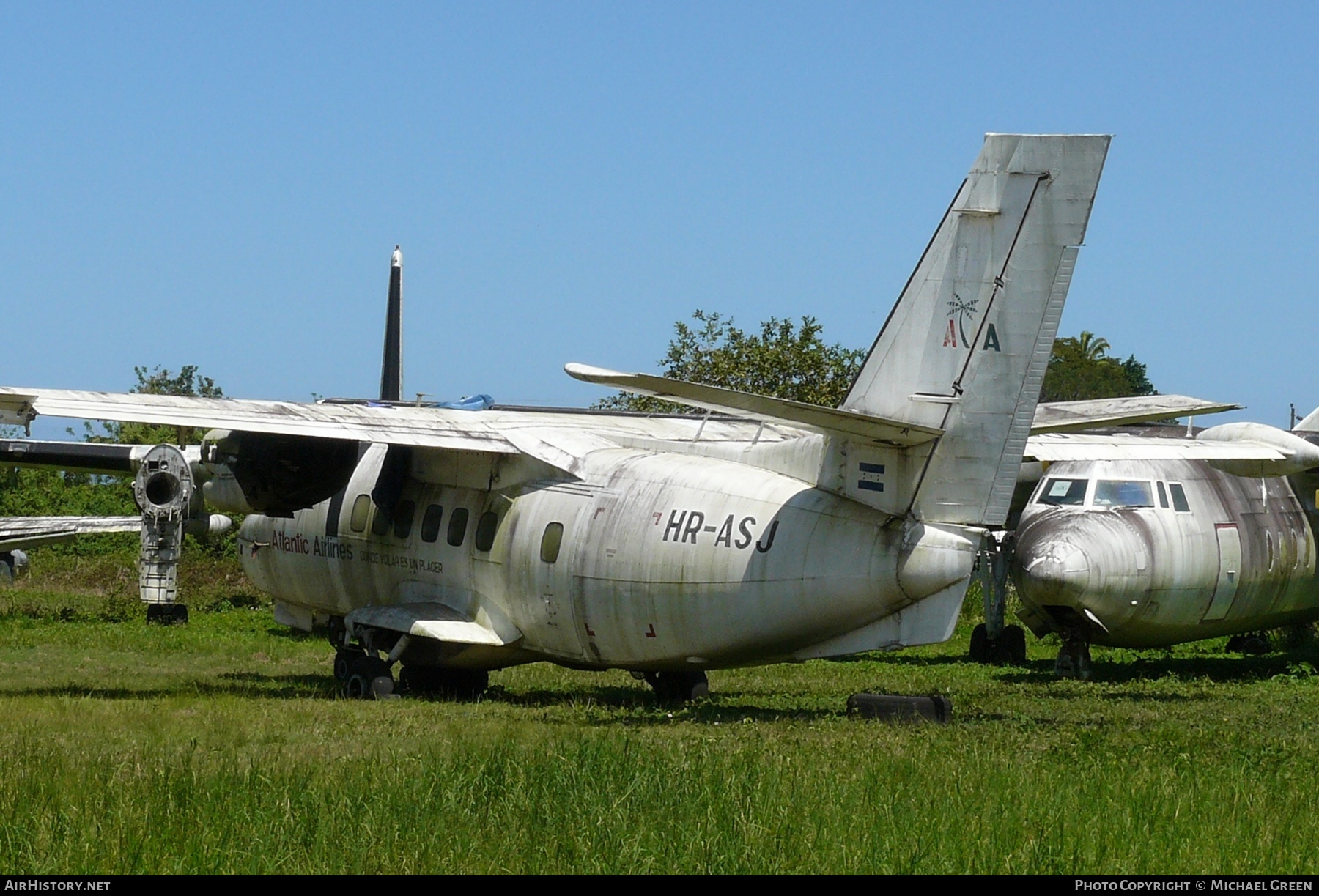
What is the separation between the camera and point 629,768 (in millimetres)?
10938

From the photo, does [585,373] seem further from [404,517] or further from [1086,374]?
[1086,374]

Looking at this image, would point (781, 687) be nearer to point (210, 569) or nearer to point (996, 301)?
point (996, 301)

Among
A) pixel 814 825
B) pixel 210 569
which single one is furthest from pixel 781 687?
pixel 210 569

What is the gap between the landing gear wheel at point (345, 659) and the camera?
17781mm

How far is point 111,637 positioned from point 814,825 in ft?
61.9

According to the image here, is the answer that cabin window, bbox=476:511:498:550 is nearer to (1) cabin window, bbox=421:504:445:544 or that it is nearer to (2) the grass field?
(1) cabin window, bbox=421:504:445:544

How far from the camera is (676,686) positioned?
17.6 metres

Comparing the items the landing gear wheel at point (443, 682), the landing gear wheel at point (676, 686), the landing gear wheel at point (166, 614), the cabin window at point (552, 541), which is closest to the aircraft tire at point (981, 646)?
the landing gear wheel at point (676, 686)

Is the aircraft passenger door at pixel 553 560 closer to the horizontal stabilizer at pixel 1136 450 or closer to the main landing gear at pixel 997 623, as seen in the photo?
the horizontal stabilizer at pixel 1136 450

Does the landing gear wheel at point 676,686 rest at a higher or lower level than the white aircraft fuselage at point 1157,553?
lower

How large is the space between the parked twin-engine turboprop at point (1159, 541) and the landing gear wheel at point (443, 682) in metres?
6.74

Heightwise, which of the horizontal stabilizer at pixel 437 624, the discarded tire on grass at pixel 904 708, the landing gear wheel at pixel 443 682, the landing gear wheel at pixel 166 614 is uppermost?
the horizontal stabilizer at pixel 437 624

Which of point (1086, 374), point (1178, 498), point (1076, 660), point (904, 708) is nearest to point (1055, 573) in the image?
point (1076, 660)

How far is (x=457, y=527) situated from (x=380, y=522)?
1398 mm
